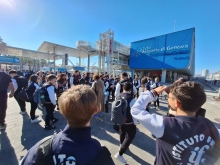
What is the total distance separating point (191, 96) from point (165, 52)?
86.0 feet

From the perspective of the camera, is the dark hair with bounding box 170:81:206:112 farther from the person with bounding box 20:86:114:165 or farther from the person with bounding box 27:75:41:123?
the person with bounding box 27:75:41:123

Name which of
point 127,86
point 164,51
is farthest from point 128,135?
point 164,51

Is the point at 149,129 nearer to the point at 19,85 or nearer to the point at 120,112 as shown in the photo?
the point at 120,112

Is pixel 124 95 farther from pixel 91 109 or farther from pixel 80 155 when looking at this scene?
pixel 80 155

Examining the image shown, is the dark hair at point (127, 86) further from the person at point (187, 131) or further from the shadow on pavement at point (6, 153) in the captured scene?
the shadow on pavement at point (6, 153)

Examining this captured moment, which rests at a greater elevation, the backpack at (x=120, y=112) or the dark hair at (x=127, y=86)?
the dark hair at (x=127, y=86)

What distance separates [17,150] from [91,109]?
2984 mm

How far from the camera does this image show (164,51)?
23.8 metres

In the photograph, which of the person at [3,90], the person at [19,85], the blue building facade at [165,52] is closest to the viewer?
the person at [3,90]

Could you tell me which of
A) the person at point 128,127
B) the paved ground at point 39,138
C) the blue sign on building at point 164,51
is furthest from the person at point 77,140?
the blue sign on building at point 164,51

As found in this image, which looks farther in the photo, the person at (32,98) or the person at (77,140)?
the person at (32,98)

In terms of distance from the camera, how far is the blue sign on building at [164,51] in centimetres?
2098

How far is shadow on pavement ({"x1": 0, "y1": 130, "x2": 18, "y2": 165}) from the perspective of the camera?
224 centimetres

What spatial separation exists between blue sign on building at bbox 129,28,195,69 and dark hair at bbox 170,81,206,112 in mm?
24342
